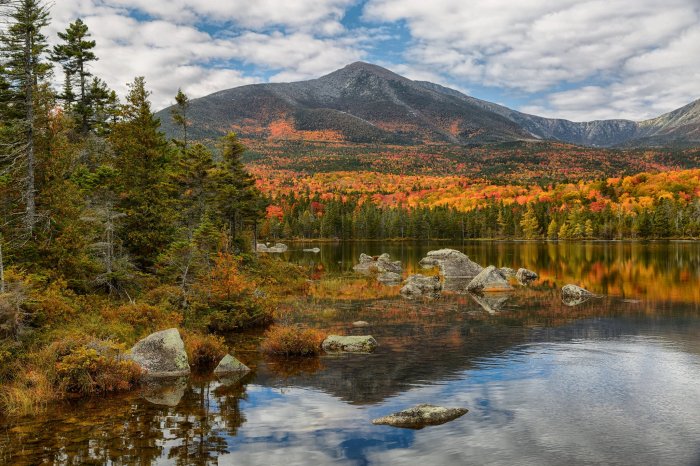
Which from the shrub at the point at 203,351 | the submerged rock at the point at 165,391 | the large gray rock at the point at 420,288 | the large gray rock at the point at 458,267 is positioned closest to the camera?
the submerged rock at the point at 165,391

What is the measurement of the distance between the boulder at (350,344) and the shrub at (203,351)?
5851mm

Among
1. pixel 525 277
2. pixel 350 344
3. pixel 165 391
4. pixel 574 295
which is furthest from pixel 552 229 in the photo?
pixel 165 391

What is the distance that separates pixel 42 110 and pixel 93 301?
10.8 metres

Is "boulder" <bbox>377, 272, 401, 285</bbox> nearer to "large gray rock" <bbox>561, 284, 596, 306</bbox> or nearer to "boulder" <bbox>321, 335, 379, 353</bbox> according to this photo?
"large gray rock" <bbox>561, 284, 596, 306</bbox>

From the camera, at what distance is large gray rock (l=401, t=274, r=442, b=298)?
170 ft

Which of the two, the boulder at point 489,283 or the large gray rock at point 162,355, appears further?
the boulder at point 489,283

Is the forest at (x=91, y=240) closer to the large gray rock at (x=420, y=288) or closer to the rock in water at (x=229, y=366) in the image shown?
the rock in water at (x=229, y=366)

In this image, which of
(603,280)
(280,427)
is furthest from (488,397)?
(603,280)

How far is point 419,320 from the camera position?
1497 inches

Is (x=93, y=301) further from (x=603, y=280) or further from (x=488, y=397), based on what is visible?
→ (x=603, y=280)

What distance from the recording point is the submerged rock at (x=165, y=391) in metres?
20.4

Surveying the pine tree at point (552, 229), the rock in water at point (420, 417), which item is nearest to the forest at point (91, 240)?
the rock in water at point (420, 417)

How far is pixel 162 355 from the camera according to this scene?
24.1m

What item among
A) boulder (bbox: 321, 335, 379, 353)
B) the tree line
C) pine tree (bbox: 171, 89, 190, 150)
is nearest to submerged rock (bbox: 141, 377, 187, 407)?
boulder (bbox: 321, 335, 379, 353)
